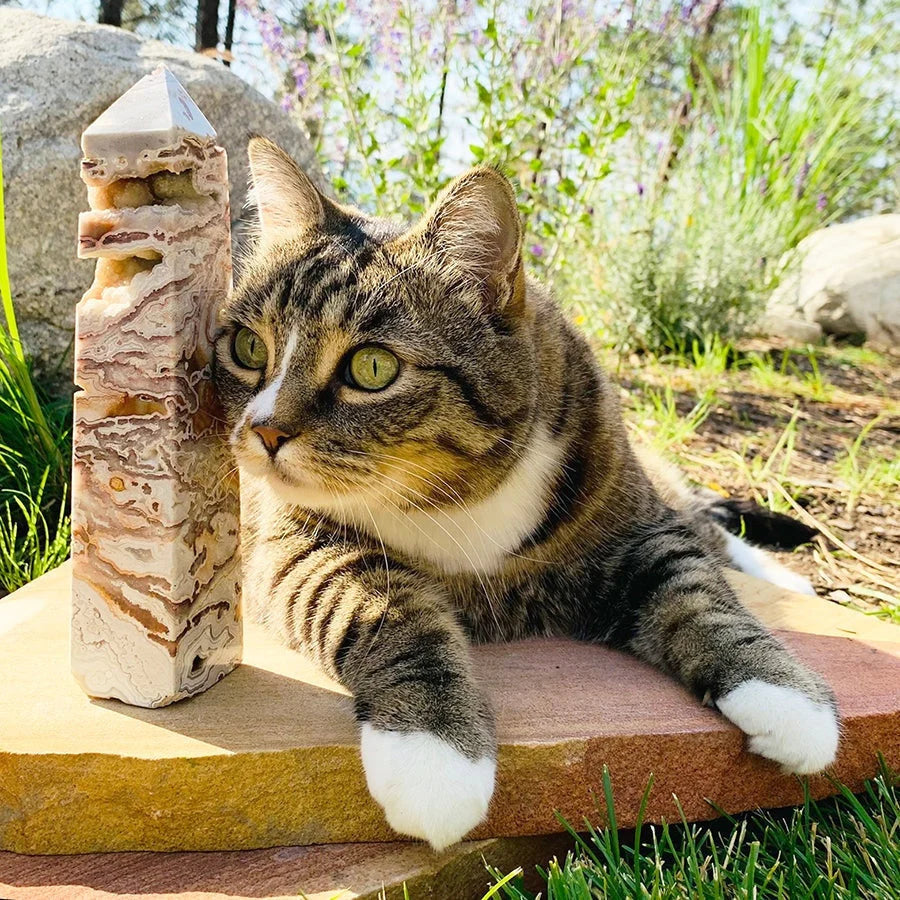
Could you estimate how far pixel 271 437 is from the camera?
1.29 m

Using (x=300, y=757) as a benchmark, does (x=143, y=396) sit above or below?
above

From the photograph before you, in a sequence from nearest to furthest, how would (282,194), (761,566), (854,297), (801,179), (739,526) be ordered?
(282,194) → (761,566) → (739,526) → (801,179) → (854,297)

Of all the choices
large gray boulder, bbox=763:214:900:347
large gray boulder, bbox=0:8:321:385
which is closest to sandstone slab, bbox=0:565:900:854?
large gray boulder, bbox=0:8:321:385

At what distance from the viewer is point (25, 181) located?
271 cm

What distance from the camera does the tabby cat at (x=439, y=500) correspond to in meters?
1.31

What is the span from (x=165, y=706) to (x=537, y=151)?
301 centimetres

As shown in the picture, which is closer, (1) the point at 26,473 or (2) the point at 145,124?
(2) the point at 145,124

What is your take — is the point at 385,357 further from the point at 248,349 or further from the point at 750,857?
the point at 750,857

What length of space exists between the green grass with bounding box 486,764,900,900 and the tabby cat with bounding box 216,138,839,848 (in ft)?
0.42

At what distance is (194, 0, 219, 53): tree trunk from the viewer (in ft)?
12.9

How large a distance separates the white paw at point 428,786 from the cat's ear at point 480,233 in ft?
2.35

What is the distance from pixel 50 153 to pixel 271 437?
1930 millimetres

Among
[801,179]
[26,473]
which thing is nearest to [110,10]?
[26,473]

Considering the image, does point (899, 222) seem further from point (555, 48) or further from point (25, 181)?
point (25, 181)
